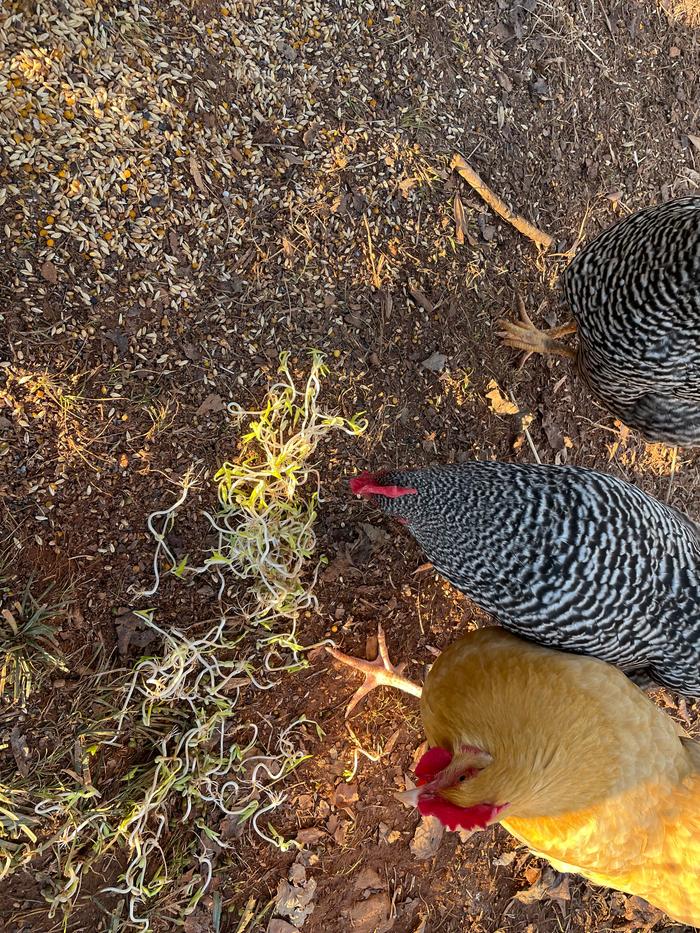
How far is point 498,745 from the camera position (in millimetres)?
1921

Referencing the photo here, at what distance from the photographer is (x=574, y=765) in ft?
6.41

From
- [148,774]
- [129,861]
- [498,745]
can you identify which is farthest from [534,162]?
[129,861]

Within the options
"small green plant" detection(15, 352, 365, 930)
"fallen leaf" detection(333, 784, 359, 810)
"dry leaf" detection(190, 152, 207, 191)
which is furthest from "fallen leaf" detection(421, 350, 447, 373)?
"fallen leaf" detection(333, 784, 359, 810)

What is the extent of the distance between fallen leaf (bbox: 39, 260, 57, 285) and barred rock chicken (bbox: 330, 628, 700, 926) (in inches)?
78.0

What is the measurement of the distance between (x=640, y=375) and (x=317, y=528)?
1381mm

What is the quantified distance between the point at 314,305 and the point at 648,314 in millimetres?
1258

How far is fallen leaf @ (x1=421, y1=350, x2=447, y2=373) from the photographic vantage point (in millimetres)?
2738

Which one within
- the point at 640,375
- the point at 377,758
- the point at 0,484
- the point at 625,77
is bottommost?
the point at 377,758

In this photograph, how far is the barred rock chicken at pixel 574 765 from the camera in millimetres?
1905

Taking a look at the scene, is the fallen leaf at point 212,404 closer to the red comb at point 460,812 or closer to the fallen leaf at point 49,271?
the fallen leaf at point 49,271

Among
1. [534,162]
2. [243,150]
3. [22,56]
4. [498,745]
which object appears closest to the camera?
[498,745]

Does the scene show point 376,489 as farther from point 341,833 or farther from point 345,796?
point 341,833

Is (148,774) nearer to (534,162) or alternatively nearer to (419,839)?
(419,839)

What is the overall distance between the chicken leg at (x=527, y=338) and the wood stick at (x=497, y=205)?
31cm
